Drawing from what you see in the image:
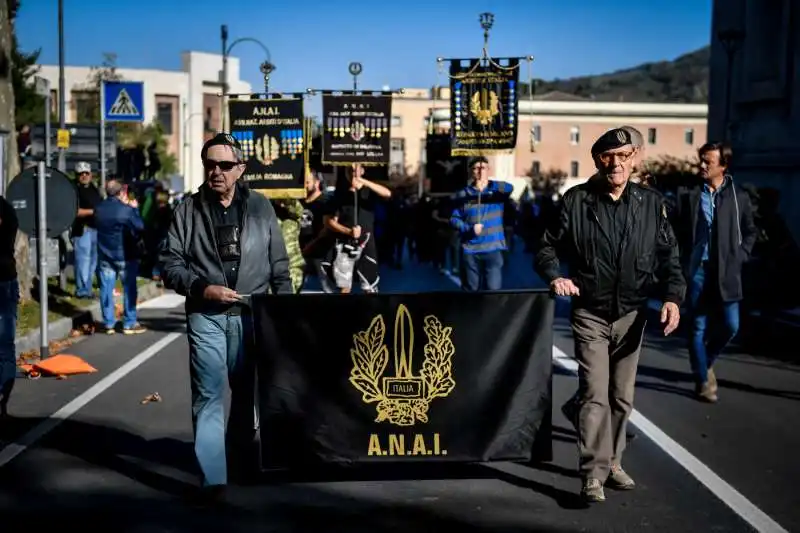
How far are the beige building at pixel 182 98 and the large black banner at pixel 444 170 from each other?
70.4m

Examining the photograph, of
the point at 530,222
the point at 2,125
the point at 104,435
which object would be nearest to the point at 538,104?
the point at 530,222

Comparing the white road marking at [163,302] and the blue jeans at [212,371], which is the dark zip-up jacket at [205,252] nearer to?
the blue jeans at [212,371]

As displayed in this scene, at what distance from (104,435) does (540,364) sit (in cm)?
317

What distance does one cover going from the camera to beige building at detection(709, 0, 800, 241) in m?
A: 23.8

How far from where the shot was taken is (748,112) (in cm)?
2645

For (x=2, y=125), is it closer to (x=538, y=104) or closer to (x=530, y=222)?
(x=530, y=222)

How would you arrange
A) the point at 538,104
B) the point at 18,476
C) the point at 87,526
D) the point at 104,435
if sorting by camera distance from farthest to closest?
1. the point at 538,104
2. the point at 104,435
3. the point at 18,476
4. the point at 87,526

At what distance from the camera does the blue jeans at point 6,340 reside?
8164 mm

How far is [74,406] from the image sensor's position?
8.97 m

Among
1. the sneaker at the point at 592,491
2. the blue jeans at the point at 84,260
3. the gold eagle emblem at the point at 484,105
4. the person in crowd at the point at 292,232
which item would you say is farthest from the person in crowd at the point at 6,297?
the blue jeans at the point at 84,260

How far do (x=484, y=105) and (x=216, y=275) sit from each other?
7.39 m

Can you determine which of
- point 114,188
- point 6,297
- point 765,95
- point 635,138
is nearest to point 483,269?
point 6,297

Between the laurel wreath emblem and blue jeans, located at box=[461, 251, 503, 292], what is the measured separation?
166 inches

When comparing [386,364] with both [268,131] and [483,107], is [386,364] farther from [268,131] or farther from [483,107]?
[483,107]
